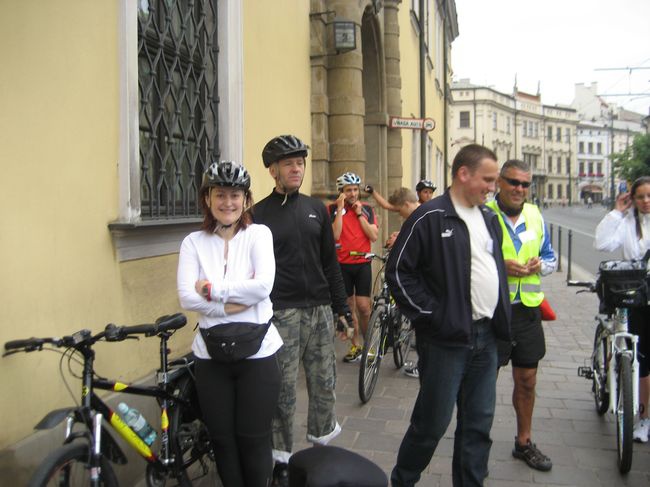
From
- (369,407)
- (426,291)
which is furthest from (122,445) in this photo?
(369,407)

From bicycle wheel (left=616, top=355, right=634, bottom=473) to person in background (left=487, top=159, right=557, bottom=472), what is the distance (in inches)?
17.0

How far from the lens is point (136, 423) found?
3115mm

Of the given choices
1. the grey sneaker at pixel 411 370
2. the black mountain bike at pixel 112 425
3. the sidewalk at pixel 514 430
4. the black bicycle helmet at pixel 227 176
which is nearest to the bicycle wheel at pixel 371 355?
the sidewalk at pixel 514 430

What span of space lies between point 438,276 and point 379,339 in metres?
2.83

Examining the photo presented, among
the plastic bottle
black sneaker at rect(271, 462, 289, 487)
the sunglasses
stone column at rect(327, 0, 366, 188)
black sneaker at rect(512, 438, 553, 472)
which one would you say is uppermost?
stone column at rect(327, 0, 366, 188)

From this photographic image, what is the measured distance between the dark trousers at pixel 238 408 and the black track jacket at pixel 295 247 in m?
0.65

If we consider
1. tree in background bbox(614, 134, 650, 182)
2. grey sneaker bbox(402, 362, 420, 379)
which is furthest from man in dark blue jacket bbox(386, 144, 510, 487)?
tree in background bbox(614, 134, 650, 182)

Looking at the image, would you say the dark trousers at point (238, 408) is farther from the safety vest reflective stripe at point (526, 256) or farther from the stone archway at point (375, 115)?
the stone archway at point (375, 115)

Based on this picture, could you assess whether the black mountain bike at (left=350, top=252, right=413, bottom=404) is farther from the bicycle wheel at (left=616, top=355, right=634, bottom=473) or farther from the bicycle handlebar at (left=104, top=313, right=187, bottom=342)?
the bicycle handlebar at (left=104, top=313, right=187, bottom=342)

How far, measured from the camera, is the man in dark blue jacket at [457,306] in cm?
311

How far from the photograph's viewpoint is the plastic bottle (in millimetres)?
3062

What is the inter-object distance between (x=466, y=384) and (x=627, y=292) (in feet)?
4.98

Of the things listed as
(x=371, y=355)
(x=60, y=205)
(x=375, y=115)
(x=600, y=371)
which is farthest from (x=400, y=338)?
(x=375, y=115)

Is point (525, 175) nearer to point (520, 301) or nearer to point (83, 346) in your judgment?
point (520, 301)
